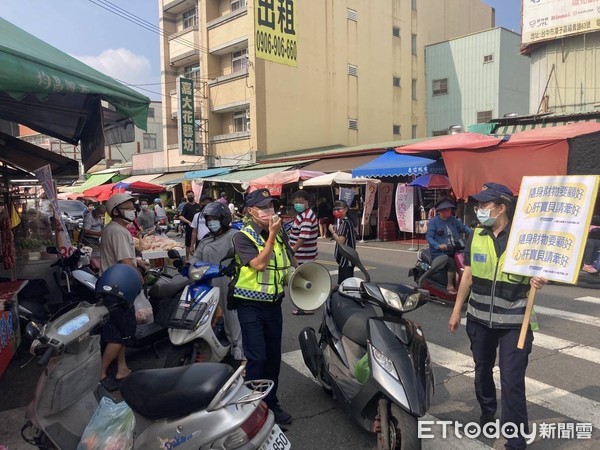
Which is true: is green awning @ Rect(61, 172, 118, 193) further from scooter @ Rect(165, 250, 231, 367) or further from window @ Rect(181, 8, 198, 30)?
scooter @ Rect(165, 250, 231, 367)

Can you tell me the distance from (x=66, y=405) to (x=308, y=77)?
86.3 ft

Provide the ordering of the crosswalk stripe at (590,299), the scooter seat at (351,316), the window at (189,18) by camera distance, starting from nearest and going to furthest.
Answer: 1. the scooter seat at (351,316)
2. the crosswalk stripe at (590,299)
3. the window at (189,18)

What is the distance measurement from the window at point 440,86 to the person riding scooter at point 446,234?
2523cm

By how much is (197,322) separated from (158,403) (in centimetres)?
188

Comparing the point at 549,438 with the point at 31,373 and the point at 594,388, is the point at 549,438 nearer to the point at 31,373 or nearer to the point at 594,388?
the point at 594,388

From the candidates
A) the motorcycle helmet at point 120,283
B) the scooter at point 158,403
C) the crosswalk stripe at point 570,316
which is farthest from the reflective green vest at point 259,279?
the crosswalk stripe at point 570,316

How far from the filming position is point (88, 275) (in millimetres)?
5906

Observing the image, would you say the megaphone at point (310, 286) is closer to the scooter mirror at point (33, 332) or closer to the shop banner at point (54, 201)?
the scooter mirror at point (33, 332)

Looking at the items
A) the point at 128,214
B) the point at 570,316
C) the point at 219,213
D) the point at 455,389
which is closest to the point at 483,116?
the point at 570,316

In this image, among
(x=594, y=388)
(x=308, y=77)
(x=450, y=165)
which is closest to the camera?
(x=594, y=388)

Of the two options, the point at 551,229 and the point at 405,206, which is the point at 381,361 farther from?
the point at 405,206

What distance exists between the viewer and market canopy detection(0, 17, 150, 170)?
3.09 meters

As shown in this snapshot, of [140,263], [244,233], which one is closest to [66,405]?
[244,233]

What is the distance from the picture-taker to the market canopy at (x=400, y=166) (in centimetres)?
1290
